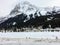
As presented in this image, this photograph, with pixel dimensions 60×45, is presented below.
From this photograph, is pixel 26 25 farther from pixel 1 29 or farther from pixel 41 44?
pixel 41 44

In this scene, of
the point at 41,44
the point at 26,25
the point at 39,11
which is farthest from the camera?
the point at 39,11

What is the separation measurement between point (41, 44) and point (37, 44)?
692 mm

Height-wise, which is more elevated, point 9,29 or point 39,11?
point 39,11

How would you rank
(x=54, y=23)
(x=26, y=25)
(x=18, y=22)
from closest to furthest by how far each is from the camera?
(x=54, y=23), (x=26, y=25), (x=18, y=22)

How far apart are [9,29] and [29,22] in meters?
6.92

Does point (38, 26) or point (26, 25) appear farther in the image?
point (26, 25)

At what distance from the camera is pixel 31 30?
6209cm

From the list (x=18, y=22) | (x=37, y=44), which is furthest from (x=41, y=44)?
(x=18, y=22)

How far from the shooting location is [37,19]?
71000mm

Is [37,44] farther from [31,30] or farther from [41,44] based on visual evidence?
[31,30]

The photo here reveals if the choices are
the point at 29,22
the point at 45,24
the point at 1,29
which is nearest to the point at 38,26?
the point at 45,24

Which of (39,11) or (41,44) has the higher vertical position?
(39,11)

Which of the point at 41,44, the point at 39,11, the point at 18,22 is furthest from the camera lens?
the point at 39,11

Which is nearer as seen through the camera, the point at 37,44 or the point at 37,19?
the point at 37,44
